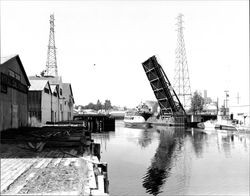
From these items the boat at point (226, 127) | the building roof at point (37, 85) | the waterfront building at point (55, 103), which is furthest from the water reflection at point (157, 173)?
the boat at point (226, 127)

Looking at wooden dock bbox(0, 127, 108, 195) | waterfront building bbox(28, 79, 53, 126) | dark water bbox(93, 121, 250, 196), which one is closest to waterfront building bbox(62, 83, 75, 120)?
waterfront building bbox(28, 79, 53, 126)

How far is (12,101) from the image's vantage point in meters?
23.2

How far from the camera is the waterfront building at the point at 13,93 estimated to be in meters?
20.8

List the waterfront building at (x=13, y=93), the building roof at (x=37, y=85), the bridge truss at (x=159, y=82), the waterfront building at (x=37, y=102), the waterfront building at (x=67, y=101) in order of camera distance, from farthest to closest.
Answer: the waterfront building at (x=67, y=101), the bridge truss at (x=159, y=82), the building roof at (x=37, y=85), the waterfront building at (x=37, y=102), the waterfront building at (x=13, y=93)

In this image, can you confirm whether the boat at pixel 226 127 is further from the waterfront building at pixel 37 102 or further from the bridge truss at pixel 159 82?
the waterfront building at pixel 37 102

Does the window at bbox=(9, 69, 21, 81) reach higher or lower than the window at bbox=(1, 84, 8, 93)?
higher

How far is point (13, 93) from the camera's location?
2353cm

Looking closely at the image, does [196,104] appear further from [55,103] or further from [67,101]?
[55,103]

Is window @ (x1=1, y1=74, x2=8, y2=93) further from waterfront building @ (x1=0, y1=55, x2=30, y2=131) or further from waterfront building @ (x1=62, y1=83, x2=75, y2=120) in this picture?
waterfront building @ (x1=62, y1=83, x2=75, y2=120)

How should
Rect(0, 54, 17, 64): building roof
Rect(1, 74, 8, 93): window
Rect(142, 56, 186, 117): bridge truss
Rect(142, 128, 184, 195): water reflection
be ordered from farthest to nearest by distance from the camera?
Rect(142, 56, 186, 117): bridge truss
Rect(0, 54, 17, 64): building roof
Rect(1, 74, 8, 93): window
Rect(142, 128, 184, 195): water reflection

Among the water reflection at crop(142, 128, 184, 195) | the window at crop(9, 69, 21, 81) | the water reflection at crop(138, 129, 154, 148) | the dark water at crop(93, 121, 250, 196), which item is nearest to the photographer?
the dark water at crop(93, 121, 250, 196)

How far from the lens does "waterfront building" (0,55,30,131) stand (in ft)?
68.3

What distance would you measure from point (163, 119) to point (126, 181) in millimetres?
56539

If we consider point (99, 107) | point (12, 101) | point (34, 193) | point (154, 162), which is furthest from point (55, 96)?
point (99, 107)
